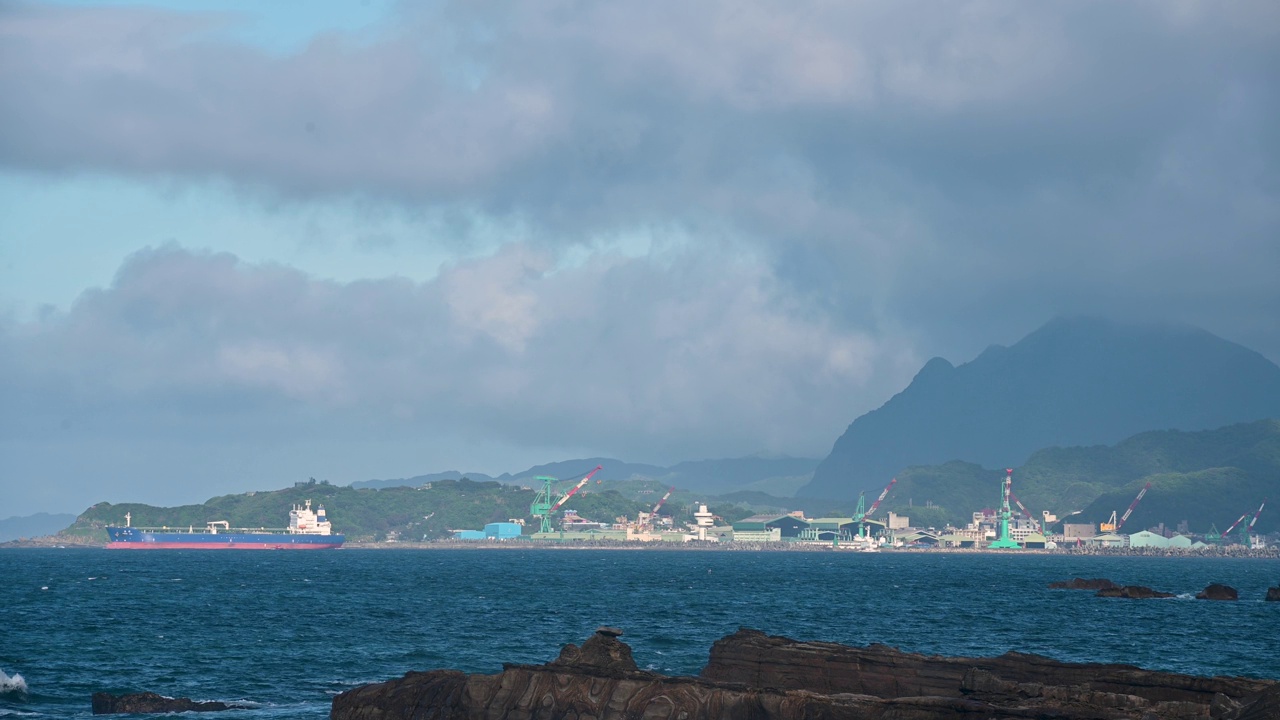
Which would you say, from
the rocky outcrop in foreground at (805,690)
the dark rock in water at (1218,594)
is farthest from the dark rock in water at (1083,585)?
the rocky outcrop in foreground at (805,690)

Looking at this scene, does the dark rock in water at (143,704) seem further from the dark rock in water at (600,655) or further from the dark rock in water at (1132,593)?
the dark rock in water at (1132,593)

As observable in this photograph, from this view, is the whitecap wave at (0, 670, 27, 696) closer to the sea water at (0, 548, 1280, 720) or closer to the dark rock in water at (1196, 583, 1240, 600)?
the sea water at (0, 548, 1280, 720)

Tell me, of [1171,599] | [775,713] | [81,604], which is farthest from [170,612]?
[1171,599]

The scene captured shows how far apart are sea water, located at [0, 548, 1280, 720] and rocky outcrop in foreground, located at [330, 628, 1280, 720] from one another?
11793 mm

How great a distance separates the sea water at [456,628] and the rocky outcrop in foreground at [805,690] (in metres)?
11.8

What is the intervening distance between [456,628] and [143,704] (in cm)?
3596

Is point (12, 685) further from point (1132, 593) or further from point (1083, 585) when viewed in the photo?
point (1083, 585)

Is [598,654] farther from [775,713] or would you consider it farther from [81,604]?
[81,604]

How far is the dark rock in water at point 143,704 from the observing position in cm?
4794

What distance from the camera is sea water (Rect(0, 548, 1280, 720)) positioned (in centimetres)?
5844

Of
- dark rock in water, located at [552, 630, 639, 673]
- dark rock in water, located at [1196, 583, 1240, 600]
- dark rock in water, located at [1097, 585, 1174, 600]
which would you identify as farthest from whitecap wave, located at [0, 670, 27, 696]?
dark rock in water, located at [1196, 583, 1240, 600]

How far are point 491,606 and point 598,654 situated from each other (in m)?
70.4

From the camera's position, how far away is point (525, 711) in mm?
35062

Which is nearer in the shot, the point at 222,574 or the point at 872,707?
the point at 872,707
